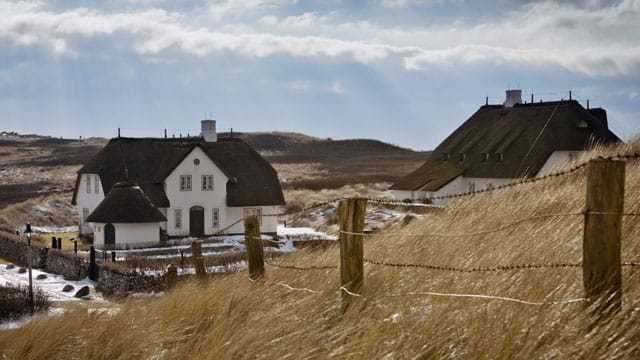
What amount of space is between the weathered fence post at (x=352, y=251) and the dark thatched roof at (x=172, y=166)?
34.7m

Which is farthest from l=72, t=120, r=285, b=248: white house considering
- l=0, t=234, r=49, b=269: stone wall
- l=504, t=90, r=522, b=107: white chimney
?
l=504, t=90, r=522, b=107: white chimney

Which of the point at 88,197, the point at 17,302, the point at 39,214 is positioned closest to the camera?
the point at 17,302

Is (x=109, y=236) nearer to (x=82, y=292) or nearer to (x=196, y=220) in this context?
(x=196, y=220)

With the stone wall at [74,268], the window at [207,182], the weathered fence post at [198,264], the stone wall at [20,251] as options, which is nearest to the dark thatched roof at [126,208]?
the stone wall at [20,251]

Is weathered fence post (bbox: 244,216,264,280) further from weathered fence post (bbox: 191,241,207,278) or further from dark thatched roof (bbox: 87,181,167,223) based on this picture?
dark thatched roof (bbox: 87,181,167,223)

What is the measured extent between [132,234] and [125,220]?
84cm

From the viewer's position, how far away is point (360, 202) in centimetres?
793

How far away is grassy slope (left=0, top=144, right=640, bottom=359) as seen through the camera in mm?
5906

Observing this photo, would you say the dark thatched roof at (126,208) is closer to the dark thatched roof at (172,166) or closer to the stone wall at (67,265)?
the dark thatched roof at (172,166)

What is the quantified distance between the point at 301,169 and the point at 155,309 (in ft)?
299

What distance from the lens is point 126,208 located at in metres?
38.6

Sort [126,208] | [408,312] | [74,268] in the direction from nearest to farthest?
[408,312]
[74,268]
[126,208]

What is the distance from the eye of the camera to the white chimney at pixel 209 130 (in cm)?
4706

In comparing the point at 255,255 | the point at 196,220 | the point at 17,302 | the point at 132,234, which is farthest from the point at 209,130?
the point at 255,255
